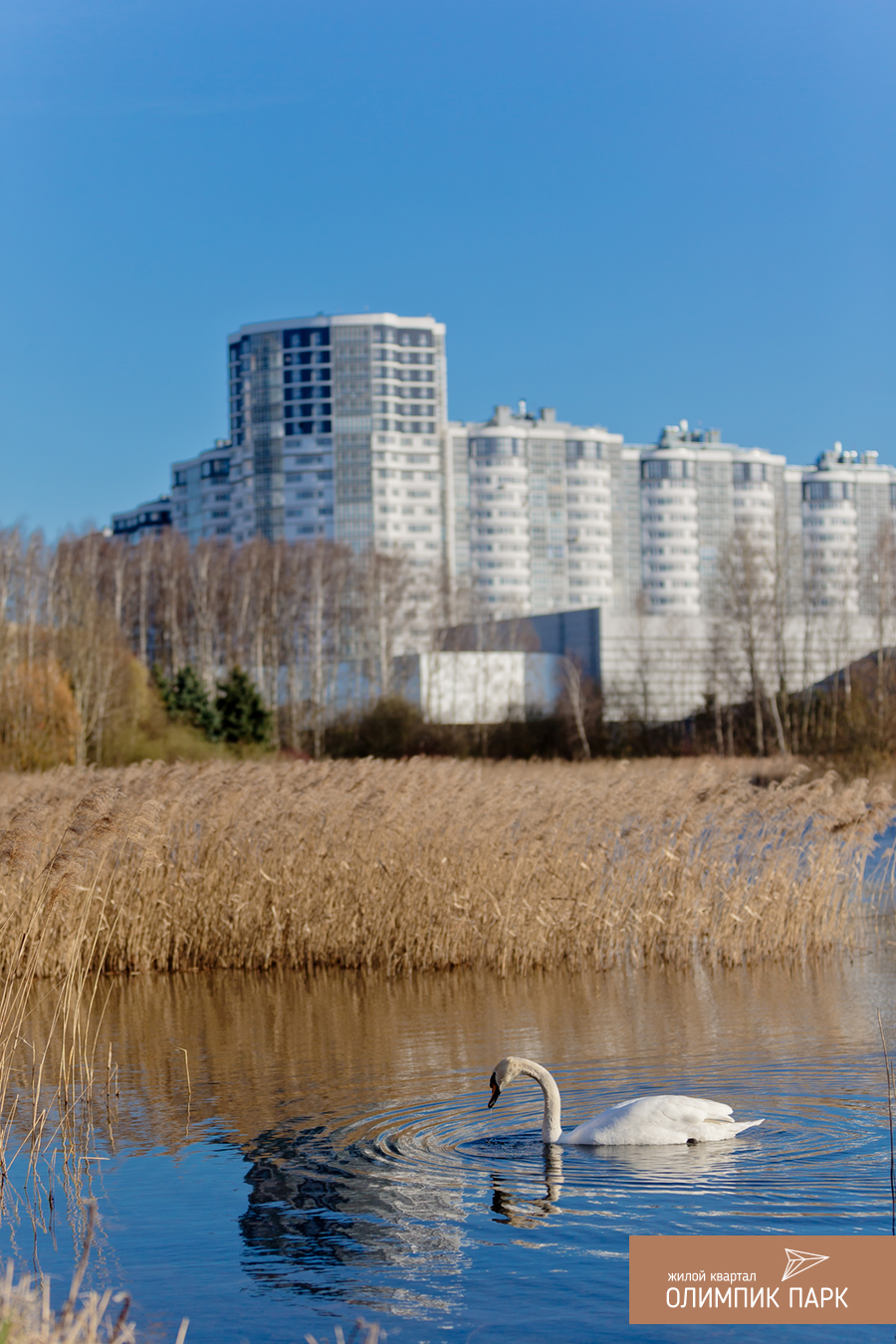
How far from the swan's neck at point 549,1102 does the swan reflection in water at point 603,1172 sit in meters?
0.06

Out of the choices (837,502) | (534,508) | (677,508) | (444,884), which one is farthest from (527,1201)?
(837,502)

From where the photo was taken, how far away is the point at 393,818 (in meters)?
13.8

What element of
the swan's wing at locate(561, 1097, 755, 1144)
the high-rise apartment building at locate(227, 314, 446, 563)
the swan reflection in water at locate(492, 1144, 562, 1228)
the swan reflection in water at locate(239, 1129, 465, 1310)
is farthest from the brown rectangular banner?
the high-rise apartment building at locate(227, 314, 446, 563)

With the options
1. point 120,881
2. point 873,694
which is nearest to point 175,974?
point 120,881

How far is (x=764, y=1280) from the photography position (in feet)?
17.9

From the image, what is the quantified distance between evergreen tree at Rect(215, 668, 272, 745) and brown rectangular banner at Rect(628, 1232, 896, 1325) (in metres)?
44.6

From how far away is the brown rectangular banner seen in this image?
5441 mm

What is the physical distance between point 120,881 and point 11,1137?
5.61 metres

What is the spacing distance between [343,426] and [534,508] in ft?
73.9

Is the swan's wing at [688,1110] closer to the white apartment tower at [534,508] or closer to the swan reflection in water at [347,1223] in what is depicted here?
the swan reflection in water at [347,1223]

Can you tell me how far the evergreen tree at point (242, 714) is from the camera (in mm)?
49844

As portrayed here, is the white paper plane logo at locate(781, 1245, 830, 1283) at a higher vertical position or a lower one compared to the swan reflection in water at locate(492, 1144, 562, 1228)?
higher

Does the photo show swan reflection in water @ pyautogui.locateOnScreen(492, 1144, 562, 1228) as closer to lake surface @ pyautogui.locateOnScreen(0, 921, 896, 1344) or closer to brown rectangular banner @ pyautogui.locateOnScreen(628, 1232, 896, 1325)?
lake surface @ pyautogui.locateOnScreen(0, 921, 896, 1344)

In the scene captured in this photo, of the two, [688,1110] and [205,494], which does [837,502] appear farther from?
[688,1110]
